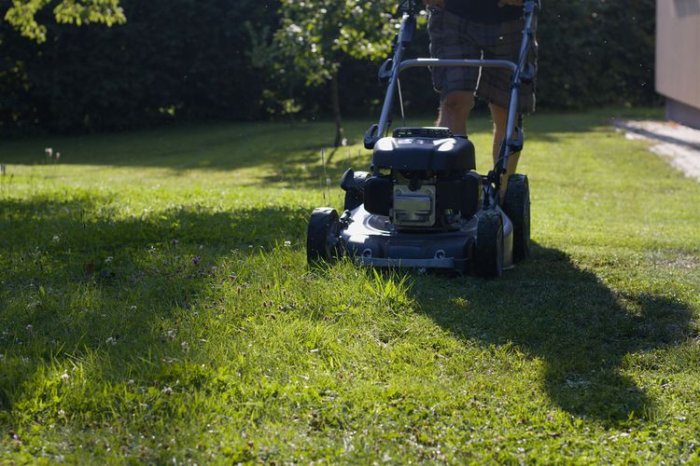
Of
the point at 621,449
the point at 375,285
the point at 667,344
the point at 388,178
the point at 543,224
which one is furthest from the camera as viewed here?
the point at 543,224

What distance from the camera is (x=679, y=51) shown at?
14328 mm

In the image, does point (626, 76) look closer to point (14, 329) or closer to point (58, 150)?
point (58, 150)

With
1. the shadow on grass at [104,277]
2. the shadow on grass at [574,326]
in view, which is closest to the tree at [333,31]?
the shadow on grass at [104,277]

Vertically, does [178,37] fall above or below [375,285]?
above

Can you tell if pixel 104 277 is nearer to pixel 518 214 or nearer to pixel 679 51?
pixel 518 214

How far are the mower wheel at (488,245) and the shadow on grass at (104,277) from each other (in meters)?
1.01

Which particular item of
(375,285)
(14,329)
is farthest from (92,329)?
(375,285)

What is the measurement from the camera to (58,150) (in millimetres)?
17984

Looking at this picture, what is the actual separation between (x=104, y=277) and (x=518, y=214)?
1.86m

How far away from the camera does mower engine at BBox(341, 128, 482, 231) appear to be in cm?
433

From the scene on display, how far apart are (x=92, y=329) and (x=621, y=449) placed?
1778mm

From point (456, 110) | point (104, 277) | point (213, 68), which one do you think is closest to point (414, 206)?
point (456, 110)

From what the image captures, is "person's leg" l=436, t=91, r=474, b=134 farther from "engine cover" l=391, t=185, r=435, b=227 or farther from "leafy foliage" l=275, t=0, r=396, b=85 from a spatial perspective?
"leafy foliage" l=275, t=0, r=396, b=85

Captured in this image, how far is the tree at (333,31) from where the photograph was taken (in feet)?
41.8
